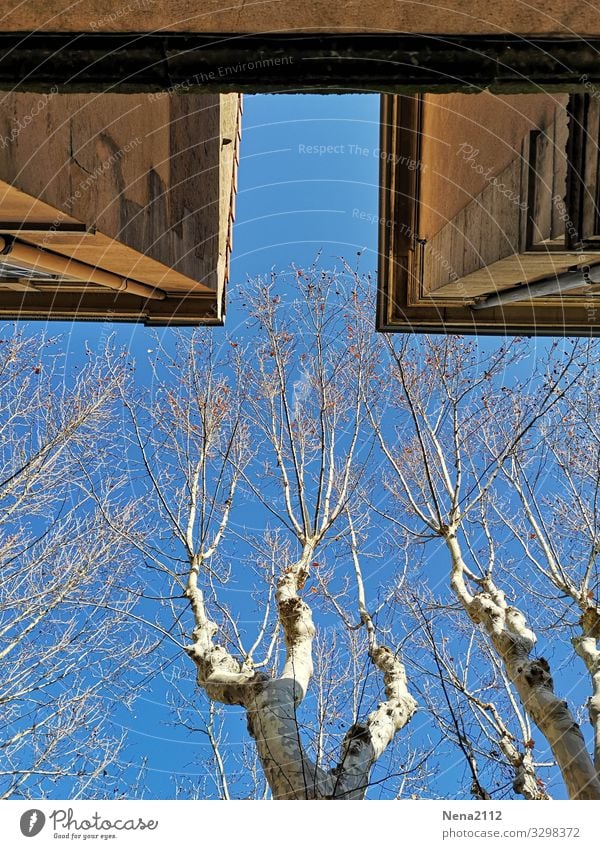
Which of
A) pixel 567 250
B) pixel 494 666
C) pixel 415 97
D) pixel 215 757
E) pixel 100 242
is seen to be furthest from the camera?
pixel 494 666

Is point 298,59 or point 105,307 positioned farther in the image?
point 105,307

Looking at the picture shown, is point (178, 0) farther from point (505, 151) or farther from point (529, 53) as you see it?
point (505, 151)

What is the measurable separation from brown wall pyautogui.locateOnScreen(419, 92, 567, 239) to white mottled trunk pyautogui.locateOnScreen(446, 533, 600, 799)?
5.28 metres

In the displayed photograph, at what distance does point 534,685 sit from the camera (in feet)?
24.0

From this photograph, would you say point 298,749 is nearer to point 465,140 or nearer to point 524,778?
point 524,778

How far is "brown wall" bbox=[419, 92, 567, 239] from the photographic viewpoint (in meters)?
6.36

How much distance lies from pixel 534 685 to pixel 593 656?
4.78ft

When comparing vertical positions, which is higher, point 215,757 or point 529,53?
point 529,53

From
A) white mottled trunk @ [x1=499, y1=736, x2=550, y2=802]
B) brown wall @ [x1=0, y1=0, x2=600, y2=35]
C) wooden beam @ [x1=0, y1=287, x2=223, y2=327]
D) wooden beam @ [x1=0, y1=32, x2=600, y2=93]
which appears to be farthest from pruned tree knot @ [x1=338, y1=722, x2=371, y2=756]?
wooden beam @ [x1=0, y1=287, x2=223, y2=327]

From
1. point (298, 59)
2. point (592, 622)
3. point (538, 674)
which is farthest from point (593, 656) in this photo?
point (298, 59)

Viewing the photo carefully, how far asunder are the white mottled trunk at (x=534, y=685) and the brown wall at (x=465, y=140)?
5275 mm

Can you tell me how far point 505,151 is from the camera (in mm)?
6910
